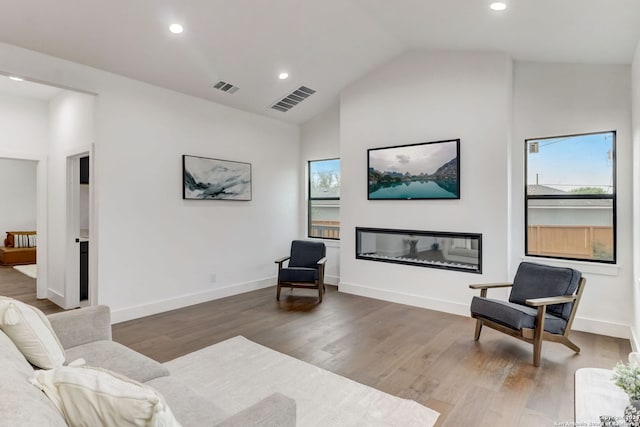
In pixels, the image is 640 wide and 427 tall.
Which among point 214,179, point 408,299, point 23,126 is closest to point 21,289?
point 23,126

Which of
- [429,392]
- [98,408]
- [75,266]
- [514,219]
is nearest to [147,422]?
[98,408]

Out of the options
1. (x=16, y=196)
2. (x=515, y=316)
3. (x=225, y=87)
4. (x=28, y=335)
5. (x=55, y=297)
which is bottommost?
(x=55, y=297)

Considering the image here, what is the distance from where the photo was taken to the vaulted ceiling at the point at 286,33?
3.09 m

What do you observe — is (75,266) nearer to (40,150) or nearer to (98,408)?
(40,150)

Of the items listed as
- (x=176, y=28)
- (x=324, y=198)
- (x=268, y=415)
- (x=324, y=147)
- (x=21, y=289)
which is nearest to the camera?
(x=268, y=415)

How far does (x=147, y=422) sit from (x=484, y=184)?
4301 millimetres

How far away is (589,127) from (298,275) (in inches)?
157

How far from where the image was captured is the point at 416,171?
4898 millimetres

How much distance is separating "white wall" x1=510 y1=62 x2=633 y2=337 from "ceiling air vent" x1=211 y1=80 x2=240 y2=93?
367 centimetres

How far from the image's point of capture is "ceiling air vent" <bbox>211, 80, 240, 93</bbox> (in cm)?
476

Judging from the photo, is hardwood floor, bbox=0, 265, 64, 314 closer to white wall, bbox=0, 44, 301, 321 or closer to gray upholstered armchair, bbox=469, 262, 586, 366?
white wall, bbox=0, 44, 301, 321

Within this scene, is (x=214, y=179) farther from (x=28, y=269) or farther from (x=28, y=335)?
(x=28, y=269)

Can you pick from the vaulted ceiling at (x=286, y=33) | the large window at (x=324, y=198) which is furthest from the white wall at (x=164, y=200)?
the large window at (x=324, y=198)

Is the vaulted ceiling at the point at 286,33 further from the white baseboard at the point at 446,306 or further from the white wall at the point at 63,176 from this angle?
the white baseboard at the point at 446,306
